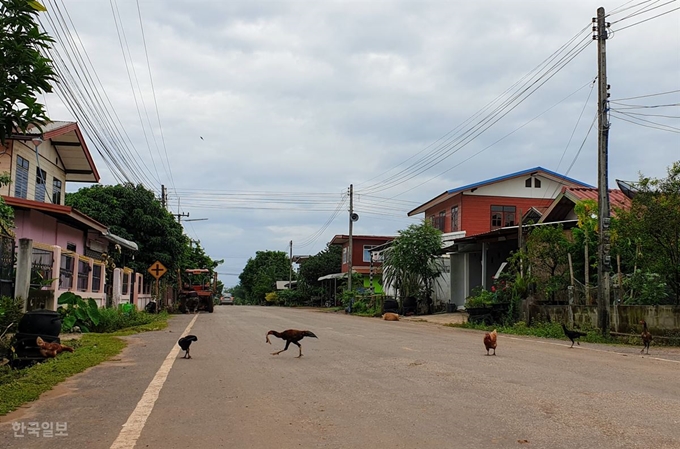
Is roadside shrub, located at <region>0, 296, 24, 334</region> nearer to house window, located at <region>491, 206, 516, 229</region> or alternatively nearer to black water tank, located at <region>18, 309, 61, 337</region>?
black water tank, located at <region>18, 309, 61, 337</region>

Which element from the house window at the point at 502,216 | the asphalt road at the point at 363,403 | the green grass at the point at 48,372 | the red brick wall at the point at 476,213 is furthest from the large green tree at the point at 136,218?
the asphalt road at the point at 363,403

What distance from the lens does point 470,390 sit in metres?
8.82

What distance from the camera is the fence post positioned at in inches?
601

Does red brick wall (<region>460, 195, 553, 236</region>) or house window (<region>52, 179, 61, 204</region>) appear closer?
house window (<region>52, 179, 61, 204</region>)

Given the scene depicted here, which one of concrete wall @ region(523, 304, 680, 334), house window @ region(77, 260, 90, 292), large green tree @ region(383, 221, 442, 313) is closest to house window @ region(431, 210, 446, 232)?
large green tree @ region(383, 221, 442, 313)

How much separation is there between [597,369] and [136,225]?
29120 millimetres

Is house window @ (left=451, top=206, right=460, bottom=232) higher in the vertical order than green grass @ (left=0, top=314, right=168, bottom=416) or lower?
higher

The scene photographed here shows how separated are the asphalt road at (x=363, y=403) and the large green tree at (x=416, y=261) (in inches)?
919

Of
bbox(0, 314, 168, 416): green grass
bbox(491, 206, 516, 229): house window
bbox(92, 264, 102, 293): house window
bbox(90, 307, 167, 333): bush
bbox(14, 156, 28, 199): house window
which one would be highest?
bbox(491, 206, 516, 229): house window

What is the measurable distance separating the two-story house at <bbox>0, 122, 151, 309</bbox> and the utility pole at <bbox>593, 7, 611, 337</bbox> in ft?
51.2

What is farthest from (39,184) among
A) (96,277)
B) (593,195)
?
(593,195)

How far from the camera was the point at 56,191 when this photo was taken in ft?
95.1

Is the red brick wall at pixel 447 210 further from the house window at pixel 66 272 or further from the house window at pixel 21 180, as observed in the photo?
the house window at pixel 66 272

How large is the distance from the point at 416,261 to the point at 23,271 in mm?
24985
